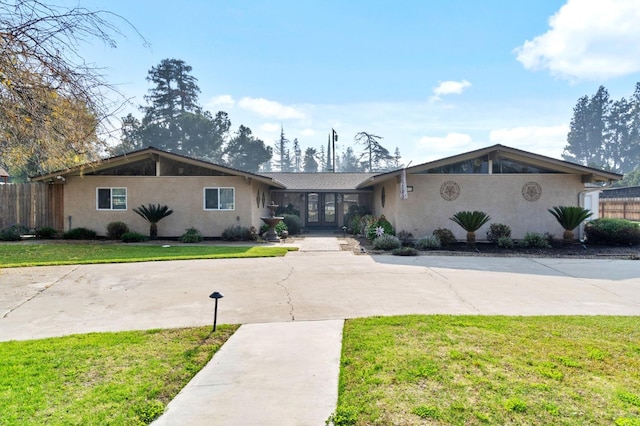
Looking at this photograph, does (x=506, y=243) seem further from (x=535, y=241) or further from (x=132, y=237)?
(x=132, y=237)

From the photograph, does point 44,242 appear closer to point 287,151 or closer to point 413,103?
point 413,103

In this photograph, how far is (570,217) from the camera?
13.5 m

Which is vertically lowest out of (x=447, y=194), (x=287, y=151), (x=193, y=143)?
(x=447, y=194)

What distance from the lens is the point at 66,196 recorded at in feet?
52.9

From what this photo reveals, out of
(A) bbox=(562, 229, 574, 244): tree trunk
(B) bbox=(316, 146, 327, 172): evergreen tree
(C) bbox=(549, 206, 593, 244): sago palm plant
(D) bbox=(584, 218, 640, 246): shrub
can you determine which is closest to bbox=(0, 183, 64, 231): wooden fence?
(C) bbox=(549, 206, 593, 244): sago palm plant

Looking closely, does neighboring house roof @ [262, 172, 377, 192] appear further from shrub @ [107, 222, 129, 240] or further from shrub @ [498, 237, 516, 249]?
shrub @ [107, 222, 129, 240]

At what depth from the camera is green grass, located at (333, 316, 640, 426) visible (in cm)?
286

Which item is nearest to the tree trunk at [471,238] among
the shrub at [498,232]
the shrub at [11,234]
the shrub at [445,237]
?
the shrub at [445,237]

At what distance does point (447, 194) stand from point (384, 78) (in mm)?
5800

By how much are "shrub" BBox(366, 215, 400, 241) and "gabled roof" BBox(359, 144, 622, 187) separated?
1.76 meters

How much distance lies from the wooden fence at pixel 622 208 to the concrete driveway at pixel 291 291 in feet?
66.1

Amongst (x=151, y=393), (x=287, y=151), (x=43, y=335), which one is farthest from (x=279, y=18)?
(x=287, y=151)

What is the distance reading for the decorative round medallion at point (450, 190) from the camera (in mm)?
15125

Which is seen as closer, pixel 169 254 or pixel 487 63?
pixel 169 254
